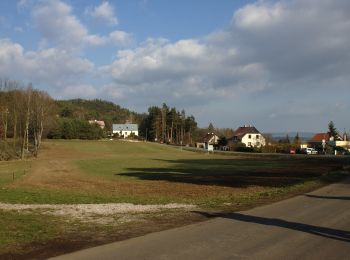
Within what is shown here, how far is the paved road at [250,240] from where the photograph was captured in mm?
8148

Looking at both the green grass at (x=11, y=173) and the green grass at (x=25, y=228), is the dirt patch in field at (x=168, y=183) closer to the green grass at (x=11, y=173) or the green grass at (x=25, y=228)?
the green grass at (x=11, y=173)

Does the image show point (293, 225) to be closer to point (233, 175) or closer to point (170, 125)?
point (233, 175)

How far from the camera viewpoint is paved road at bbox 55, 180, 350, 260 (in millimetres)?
8148

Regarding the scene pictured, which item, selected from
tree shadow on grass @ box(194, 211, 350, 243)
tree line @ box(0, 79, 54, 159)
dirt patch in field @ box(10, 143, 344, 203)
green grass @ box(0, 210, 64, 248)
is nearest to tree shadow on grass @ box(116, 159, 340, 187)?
dirt patch in field @ box(10, 143, 344, 203)

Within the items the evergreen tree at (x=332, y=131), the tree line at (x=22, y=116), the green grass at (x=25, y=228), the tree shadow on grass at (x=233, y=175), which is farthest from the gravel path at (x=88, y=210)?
the evergreen tree at (x=332, y=131)

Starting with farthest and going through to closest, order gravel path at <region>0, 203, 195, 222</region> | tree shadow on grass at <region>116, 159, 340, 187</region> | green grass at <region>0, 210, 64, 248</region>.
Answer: tree shadow on grass at <region>116, 159, 340, 187</region>
gravel path at <region>0, 203, 195, 222</region>
green grass at <region>0, 210, 64, 248</region>

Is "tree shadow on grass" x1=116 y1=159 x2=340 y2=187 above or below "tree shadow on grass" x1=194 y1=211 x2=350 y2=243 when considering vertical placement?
below

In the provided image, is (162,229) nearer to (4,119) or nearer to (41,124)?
(4,119)

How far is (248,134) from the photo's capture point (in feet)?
502

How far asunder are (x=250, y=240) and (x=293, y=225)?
233 centimetres

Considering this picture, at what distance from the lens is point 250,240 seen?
944 cm

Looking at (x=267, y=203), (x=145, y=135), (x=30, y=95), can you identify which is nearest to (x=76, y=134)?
(x=145, y=135)

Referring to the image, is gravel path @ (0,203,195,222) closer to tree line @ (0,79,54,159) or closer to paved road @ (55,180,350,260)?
paved road @ (55,180,350,260)

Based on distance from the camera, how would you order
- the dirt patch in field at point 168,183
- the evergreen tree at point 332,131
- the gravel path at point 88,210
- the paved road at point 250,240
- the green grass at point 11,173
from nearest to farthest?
the paved road at point 250,240
the gravel path at point 88,210
the dirt patch in field at point 168,183
the green grass at point 11,173
the evergreen tree at point 332,131
